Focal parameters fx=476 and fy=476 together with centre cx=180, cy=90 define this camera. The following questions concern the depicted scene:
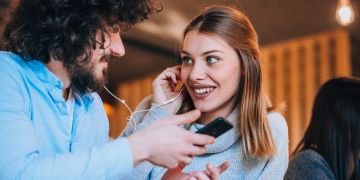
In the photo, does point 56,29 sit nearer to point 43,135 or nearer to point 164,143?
point 43,135

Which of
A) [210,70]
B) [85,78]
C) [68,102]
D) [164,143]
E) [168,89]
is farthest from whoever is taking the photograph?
[168,89]

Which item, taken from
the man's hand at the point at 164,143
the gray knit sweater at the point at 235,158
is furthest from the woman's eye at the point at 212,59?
the man's hand at the point at 164,143

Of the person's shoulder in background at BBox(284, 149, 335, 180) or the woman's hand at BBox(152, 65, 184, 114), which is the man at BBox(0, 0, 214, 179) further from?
the person's shoulder in background at BBox(284, 149, 335, 180)

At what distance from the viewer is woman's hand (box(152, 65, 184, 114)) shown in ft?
5.64

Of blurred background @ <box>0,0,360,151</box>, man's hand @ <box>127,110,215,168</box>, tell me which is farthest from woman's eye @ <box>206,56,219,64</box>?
blurred background @ <box>0,0,360,151</box>

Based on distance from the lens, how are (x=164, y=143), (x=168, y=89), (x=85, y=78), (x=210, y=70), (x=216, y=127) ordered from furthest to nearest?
1. (x=168, y=89)
2. (x=210, y=70)
3. (x=85, y=78)
4. (x=216, y=127)
5. (x=164, y=143)

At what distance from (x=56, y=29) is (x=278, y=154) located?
851mm

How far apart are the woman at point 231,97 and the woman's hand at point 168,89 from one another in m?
0.03

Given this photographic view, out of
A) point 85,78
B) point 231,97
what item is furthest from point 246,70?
point 85,78

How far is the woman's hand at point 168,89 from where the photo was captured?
67.7 inches

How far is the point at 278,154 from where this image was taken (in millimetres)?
1586

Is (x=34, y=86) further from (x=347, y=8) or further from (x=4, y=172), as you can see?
(x=347, y=8)

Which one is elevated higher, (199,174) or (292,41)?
(292,41)

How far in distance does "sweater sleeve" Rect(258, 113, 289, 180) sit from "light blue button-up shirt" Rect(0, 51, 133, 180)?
24.3 inches
